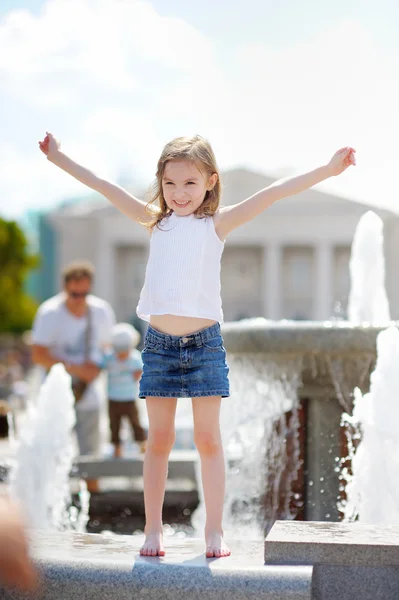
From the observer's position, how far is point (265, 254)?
65625 mm

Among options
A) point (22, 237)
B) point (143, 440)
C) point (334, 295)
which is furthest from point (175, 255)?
point (334, 295)

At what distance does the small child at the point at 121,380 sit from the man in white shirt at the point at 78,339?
0.29m

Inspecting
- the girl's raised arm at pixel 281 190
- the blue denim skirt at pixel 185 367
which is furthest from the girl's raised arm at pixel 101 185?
the blue denim skirt at pixel 185 367

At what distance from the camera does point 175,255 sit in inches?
Answer: 126

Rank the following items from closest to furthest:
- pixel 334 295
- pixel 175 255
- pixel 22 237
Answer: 1. pixel 175 255
2. pixel 22 237
3. pixel 334 295

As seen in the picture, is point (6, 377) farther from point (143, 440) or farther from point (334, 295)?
point (334, 295)

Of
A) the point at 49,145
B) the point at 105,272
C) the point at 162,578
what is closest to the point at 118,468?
the point at 49,145

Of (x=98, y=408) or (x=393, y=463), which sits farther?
(x=98, y=408)

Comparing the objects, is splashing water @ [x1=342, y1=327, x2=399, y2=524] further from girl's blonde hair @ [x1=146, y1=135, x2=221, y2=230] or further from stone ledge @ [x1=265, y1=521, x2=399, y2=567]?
stone ledge @ [x1=265, y1=521, x2=399, y2=567]

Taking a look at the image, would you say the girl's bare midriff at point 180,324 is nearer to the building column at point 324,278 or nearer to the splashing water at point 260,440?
the splashing water at point 260,440

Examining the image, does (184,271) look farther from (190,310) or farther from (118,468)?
(118,468)

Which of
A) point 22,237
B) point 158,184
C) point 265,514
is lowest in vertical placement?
point 265,514

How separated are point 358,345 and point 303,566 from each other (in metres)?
1.78

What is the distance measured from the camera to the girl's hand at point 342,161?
3.19 meters
